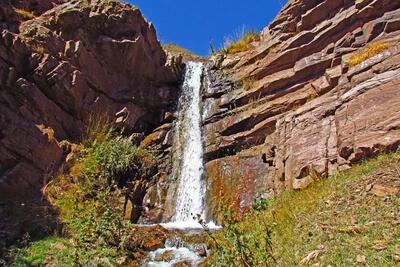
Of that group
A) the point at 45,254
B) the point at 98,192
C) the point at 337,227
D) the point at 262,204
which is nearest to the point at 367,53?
the point at 262,204

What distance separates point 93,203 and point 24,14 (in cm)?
829

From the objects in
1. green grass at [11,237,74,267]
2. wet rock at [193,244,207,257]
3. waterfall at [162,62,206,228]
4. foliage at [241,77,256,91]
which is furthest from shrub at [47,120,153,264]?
foliage at [241,77,256,91]

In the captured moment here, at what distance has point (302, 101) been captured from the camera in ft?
42.9

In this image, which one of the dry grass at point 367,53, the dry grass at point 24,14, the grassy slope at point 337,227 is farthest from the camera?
the dry grass at point 24,14

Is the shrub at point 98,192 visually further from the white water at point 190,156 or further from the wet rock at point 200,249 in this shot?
the wet rock at point 200,249

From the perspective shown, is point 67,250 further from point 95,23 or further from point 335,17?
point 335,17

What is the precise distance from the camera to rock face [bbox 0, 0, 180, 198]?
468 inches

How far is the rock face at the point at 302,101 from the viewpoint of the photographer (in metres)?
9.34

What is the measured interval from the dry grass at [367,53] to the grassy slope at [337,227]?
3762 mm

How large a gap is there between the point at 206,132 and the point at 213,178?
243 centimetres

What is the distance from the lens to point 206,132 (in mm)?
15133

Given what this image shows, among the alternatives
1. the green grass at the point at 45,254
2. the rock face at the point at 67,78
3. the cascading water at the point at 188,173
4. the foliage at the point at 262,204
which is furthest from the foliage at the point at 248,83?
the green grass at the point at 45,254

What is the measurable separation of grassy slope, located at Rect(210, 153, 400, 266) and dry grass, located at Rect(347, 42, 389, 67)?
376cm

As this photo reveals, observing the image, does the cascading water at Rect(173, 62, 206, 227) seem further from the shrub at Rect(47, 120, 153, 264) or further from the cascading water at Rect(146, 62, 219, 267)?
the shrub at Rect(47, 120, 153, 264)
